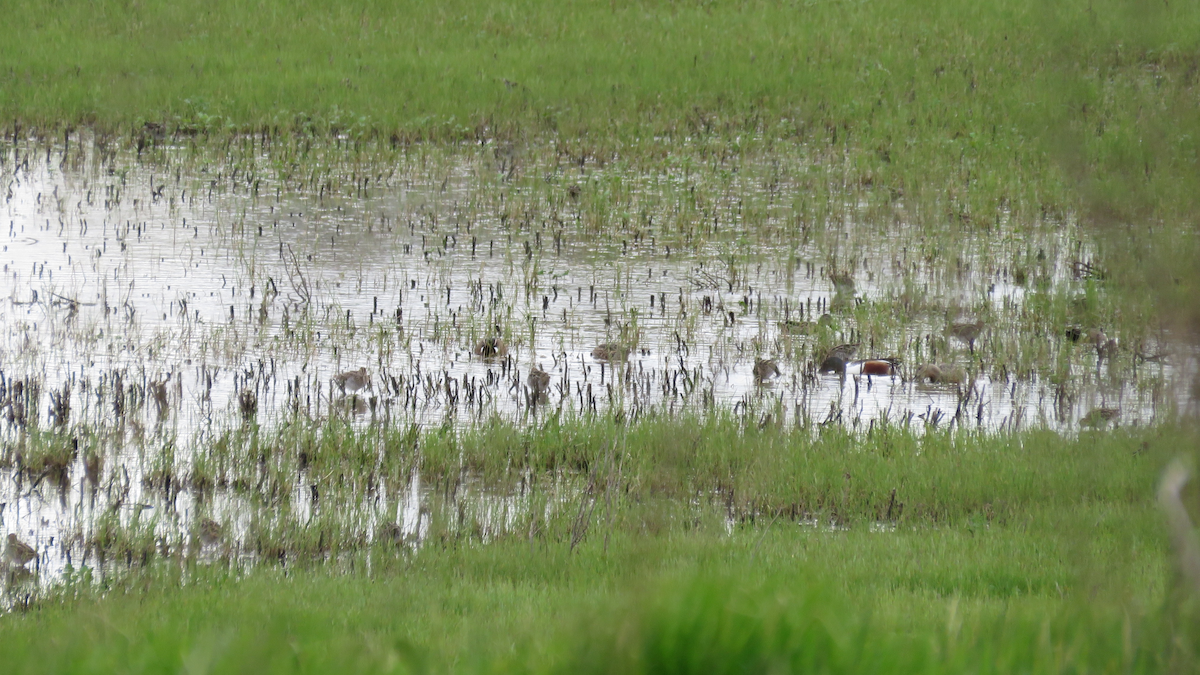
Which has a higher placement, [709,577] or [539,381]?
[709,577]

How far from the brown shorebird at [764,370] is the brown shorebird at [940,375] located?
0.78 metres

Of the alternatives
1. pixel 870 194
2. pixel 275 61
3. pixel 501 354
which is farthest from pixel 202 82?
pixel 501 354

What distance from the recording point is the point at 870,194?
1223cm

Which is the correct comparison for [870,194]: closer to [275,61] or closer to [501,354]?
[501,354]

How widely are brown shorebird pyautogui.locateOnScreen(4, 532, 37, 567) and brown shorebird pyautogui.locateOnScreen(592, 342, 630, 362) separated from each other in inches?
130

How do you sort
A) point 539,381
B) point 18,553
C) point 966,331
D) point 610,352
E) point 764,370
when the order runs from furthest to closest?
1. point 966,331
2. point 610,352
3. point 764,370
4. point 539,381
5. point 18,553

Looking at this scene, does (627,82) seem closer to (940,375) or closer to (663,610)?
(940,375)

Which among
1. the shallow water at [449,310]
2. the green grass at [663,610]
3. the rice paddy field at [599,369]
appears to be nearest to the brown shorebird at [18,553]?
the rice paddy field at [599,369]

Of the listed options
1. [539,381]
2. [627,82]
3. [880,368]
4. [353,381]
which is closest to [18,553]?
[353,381]

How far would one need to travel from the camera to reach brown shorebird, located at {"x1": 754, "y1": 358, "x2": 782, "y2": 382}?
6848 mm

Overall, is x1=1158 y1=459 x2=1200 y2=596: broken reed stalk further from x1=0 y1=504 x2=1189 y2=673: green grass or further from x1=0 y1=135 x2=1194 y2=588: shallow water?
x1=0 y1=135 x2=1194 y2=588: shallow water

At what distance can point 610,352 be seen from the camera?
7.04 meters

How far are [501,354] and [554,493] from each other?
6.82 ft

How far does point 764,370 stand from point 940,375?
3.12 ft
